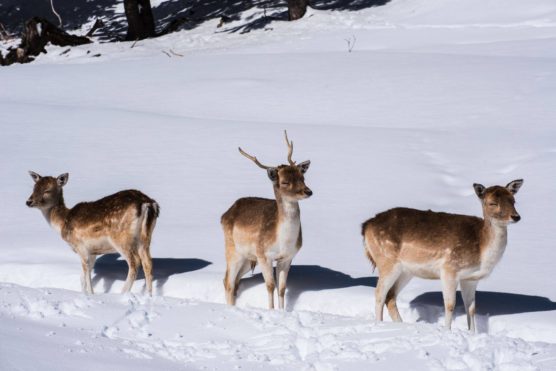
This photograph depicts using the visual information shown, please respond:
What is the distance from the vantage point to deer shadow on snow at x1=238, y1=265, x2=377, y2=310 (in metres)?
10.2

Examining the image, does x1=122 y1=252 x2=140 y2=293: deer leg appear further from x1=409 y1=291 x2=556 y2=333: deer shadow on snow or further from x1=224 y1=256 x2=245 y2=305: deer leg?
x1=409 y1=291 x2=556 y2=333: deer shadow on snow

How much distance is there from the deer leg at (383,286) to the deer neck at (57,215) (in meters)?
4.00

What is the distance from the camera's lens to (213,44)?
1156 inches

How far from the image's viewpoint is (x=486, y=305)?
9.55m

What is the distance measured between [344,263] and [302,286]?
0.97 meters

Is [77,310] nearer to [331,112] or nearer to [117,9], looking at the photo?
[331,112]

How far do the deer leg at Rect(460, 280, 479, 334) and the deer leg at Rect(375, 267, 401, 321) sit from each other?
2.15 ft

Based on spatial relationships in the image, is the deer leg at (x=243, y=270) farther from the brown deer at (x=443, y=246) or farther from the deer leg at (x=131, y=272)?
the brown deer at (x=443, y=246)

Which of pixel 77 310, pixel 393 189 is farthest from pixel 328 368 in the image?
pixel 393 189

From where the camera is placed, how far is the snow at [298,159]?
8.05 meters

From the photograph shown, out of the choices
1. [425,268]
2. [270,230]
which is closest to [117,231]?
[270,230]

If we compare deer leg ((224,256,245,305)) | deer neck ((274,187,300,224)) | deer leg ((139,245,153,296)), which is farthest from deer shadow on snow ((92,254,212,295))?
deer neck ((274,187,300,224))

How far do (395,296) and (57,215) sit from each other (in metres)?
4.25

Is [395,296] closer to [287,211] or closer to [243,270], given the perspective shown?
[287,211]
